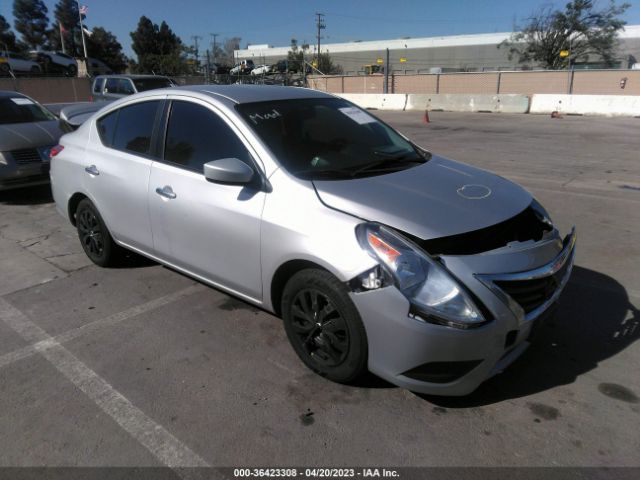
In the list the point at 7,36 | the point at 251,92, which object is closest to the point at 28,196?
the point at 251,92

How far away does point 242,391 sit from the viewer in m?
2.83

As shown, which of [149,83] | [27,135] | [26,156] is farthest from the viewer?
[149,83]

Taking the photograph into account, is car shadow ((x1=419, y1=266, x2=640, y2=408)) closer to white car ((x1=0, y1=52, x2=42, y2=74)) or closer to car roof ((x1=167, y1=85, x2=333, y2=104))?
car roof ((x1=167, y1=85, x2=333, y2=104))

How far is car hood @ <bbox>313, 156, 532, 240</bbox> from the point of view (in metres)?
2.58

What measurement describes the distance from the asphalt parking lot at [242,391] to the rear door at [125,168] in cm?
59

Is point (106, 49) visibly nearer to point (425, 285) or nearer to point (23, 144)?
point (23, 144)

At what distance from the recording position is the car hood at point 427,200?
2578 mm

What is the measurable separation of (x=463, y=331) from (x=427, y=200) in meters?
0.84

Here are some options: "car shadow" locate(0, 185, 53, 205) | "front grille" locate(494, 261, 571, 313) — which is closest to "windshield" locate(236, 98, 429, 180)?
"front grille" locate(494, 261, 571, 313)

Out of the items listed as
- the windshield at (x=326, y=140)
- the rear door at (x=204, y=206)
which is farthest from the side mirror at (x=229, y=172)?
the windshield at (x=326, y=140)

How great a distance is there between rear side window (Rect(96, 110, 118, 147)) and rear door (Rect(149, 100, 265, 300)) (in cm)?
86

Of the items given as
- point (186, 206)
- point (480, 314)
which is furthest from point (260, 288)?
point (480, 314)

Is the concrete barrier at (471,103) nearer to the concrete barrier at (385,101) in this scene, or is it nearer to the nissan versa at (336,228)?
the concrete barrier at (385,101)

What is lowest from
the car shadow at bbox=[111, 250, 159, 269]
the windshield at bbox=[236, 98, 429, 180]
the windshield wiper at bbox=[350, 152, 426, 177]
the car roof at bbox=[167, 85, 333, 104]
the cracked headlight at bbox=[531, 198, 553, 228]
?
the car shadow at bbox=[111, 250, 159, 269]
